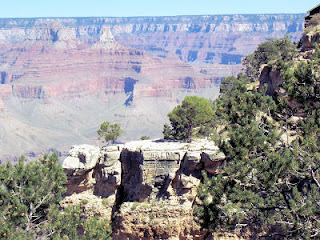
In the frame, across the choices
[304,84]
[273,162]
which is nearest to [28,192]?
[273,162]

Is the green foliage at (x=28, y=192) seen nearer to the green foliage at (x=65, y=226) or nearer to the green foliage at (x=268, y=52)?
the green foliage at (x=65, y=226)

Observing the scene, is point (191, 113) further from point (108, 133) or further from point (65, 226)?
point (65, 226)

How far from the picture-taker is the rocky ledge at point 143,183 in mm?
46219

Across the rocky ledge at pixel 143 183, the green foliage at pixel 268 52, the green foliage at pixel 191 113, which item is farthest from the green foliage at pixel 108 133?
the green foliage at pixel 268 52

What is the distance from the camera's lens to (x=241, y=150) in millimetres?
28578

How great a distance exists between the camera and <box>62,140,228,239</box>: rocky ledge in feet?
152

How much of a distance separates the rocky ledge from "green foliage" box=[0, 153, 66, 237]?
1296 centimetres

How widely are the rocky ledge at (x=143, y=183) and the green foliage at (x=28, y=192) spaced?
42.5ft

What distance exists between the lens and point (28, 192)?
34062mm

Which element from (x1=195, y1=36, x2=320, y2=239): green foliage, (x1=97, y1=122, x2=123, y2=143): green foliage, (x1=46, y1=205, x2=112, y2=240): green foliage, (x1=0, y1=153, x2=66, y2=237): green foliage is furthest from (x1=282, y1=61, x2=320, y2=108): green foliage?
(x1=97, y1=122, x2=123, y2=143): green foliage

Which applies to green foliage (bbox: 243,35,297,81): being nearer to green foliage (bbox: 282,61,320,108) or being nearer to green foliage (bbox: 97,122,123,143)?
green foliage (bbox: 97,122,123,143)

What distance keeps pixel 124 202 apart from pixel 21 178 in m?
16.8

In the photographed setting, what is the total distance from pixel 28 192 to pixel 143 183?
1642 cm

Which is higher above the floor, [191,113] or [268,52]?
[268,52]
